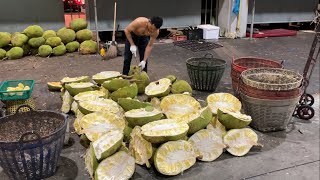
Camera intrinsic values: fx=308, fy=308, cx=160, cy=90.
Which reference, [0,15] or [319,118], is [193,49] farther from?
[0,15]

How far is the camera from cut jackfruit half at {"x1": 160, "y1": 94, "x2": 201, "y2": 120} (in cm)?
267

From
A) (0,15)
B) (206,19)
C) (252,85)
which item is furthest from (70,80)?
(206,19)

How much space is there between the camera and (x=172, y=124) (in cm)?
237

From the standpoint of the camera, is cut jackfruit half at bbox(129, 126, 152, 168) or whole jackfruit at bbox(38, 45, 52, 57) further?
whole jackfruit at bbox(38, 45, 52, 57)

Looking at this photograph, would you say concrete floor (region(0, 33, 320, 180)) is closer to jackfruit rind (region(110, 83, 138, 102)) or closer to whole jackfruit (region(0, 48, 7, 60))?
whole jackfruit (region(0, 48, 7, 60))

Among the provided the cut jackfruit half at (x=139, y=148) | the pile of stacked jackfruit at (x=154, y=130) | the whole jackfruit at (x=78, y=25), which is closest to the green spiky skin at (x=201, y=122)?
the pile of stacked jackfruit at (x=154, y=130)

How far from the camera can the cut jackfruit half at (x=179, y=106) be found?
267 centimetres

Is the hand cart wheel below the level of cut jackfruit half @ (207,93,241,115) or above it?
below

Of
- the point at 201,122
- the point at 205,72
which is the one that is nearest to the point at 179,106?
the point at 201,122

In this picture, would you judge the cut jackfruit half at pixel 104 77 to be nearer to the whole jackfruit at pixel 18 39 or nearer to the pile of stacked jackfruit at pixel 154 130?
the pile of stacked jackfruit at pixel 154 130

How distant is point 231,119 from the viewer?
2.54 m

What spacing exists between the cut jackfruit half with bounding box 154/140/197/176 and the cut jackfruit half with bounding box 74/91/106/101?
1063 millimetres

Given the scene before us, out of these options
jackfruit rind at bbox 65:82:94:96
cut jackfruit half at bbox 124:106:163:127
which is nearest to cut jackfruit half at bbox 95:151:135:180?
cut jackfruit half at bbox 124:106:163:127

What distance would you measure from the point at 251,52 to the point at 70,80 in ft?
12.3
